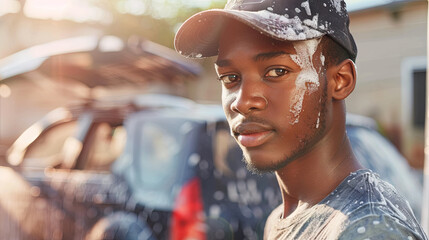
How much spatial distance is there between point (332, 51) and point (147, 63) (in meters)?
3.95

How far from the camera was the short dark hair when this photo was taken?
149 cm

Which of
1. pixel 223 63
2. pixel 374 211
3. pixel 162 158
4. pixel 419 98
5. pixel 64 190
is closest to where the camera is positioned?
pixel 374 211

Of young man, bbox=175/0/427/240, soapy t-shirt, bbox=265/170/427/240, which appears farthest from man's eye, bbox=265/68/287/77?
soapy t-shirt, bbox=265/170/427/240

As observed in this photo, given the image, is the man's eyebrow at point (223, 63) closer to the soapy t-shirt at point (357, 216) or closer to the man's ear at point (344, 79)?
the man's ear at point (344, 79)

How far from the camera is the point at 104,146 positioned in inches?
220

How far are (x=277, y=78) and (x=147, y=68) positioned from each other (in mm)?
4106

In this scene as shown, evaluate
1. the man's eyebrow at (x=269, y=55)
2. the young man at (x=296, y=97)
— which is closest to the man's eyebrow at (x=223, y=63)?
the young man at (x=296, y=97)

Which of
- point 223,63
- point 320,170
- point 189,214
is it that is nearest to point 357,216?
point 320,170

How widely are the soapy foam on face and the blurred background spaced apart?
11.9 feet

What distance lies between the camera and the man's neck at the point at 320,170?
147 centimetres

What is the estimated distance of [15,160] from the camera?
19.0ft

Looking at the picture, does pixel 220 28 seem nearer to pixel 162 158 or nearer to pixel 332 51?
pixel 332 51

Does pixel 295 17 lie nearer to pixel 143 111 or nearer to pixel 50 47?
pixel 143 111

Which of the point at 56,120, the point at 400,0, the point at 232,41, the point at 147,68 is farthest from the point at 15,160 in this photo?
the point at 400,0
